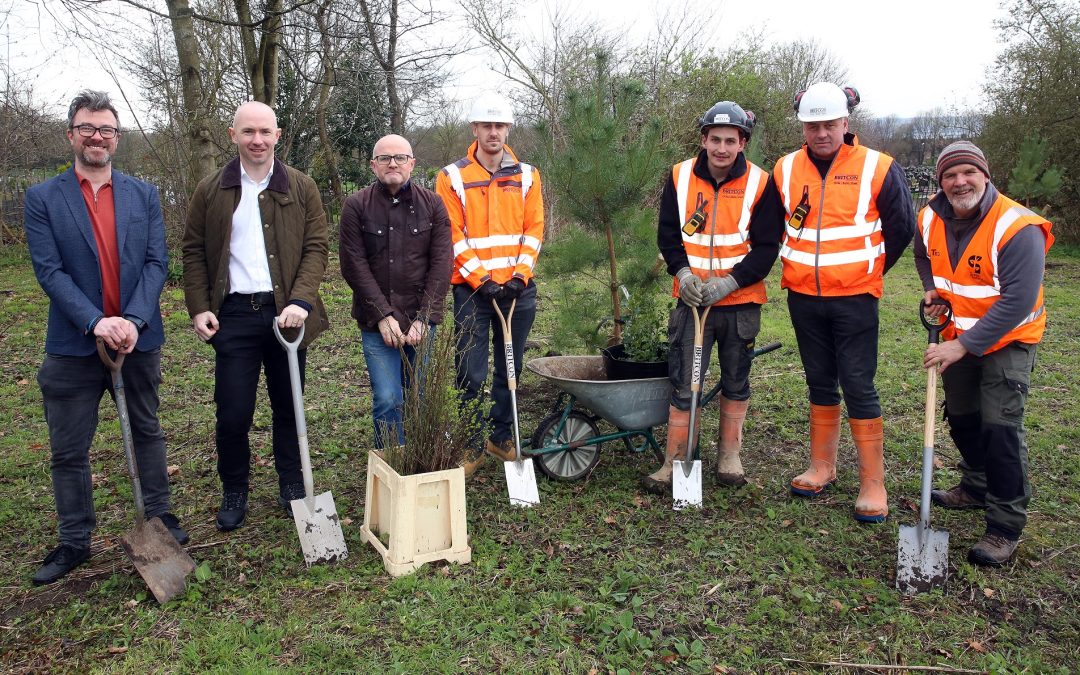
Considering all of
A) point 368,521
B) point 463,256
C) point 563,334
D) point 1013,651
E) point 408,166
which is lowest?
point 1013,651

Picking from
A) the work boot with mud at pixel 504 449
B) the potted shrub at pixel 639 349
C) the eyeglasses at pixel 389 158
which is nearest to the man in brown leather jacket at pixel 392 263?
the eyeglasses at pixel 389 158

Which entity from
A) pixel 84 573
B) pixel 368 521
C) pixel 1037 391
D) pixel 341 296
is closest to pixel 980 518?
pixel 1037 391

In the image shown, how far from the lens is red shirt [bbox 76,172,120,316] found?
3008mm

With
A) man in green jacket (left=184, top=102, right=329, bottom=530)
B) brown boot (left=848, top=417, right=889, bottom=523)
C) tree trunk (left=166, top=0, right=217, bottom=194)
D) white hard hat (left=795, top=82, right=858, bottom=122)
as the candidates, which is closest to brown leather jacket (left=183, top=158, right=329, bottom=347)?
man in green jacket (left=184, top=102, right=329, bottom=530)

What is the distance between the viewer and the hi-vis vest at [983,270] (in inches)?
119

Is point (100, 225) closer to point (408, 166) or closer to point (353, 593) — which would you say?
point (408, 166)

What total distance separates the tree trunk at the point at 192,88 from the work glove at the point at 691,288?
6130 mm

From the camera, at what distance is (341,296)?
9.36 metres

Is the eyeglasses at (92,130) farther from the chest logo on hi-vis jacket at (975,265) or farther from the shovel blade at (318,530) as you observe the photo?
the chest logo on hi-vis jacket at (975,265)

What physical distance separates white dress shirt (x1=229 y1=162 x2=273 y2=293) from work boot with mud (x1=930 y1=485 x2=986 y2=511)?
3233 millimetres

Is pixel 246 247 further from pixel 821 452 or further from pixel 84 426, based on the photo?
pixel 821 452

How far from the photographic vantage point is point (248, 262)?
10.6 feet

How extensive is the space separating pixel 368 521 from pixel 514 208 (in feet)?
5.52

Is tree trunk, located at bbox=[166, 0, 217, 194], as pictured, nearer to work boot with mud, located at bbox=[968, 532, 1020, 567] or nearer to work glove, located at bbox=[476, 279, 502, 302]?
work glove, located at bbox=[476, 279, 502, 302]
